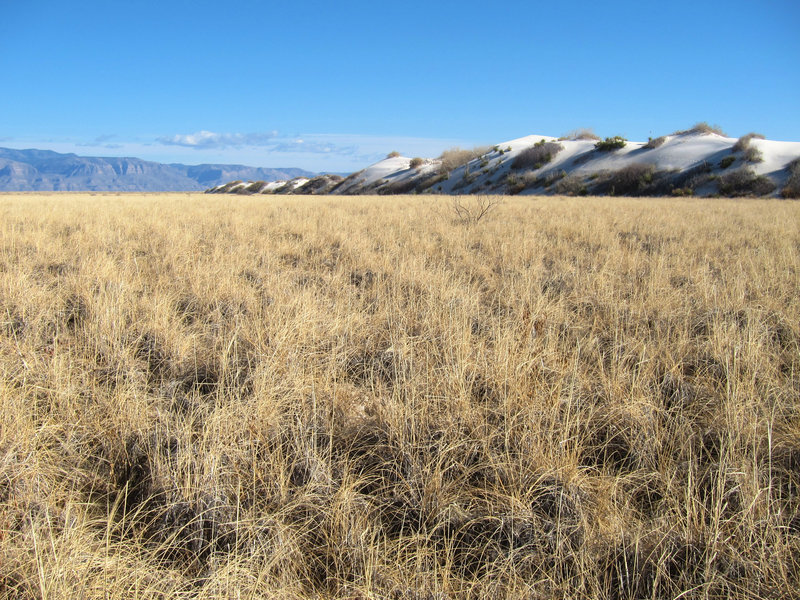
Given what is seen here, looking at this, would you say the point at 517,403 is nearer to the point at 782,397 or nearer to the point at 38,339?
the point at 782,397

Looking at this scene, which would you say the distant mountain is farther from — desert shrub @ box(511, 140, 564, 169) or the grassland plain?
the grassland plain

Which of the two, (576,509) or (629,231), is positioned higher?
(629,231)

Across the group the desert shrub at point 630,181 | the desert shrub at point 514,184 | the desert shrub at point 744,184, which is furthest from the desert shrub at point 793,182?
the desert shrub at point 514,184

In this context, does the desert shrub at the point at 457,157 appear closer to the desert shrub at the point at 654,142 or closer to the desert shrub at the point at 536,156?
the desert shrub at the point at 536,156

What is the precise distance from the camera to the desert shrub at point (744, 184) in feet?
79.8

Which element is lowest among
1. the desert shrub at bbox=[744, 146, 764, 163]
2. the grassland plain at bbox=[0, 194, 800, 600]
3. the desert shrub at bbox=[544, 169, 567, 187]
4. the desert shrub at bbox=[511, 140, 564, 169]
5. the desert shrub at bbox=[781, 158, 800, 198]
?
the grassland plain at bbox=[0, 194, 800, 600]

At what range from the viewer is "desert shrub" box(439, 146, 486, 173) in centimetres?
4837

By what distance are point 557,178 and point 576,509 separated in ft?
122

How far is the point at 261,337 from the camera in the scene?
2.92 meters

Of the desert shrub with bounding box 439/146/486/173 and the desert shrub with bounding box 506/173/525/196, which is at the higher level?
the desert shrub with bounding box 439/146/486/173

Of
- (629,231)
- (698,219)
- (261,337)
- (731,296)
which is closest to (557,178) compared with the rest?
(698,219)

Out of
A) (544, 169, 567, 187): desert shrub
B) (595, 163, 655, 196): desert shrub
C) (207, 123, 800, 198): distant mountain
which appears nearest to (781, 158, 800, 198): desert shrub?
(207, 123, 800, 198): distant mountain

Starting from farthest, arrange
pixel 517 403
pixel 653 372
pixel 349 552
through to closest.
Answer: pixel 653 372 → pixel 517 403 → pixel 349 552

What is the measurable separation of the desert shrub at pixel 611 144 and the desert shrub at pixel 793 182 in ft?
42.5
